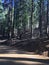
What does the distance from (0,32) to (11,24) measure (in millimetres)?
16139

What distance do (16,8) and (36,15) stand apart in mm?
7693

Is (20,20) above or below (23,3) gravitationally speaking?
below

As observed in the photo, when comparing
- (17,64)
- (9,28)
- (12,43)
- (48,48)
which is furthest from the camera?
(9,28)

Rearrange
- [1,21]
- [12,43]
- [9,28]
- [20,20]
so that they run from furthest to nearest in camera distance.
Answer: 1. [1,21]
2. [20,20]
3. [9,28]
4. [12,43]

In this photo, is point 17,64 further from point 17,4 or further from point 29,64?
point 17,4

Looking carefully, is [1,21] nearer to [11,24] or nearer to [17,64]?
[11,24]

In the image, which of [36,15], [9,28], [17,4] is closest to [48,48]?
[9,28]

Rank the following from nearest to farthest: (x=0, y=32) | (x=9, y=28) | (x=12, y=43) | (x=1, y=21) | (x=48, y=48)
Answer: (x=48, y=48) < (x=12, y=43) < (x=9, y=28) < (x=1, y=21) < (x=0, y=32)

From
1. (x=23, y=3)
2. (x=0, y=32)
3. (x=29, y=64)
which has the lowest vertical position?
(x=0, y=32)

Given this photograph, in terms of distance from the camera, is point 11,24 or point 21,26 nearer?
point 11,24

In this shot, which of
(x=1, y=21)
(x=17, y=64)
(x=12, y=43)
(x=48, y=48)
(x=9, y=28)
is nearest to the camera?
(x=17, y=64)

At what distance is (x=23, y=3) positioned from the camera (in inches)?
2032

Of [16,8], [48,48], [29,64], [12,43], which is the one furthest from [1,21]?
[29,64]

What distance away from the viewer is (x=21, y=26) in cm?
5159
